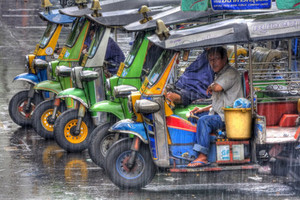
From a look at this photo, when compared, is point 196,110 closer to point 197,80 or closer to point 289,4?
point 197,80

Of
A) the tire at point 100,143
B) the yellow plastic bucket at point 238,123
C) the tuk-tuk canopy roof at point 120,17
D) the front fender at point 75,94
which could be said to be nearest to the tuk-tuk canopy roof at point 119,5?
the tuk-tuk canopy roof at point 120,17

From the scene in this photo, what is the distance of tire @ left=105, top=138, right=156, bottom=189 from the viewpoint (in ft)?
27.9

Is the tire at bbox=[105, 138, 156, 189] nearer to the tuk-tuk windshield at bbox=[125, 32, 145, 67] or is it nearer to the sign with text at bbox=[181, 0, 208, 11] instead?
the tuk-tuk windshield at bbox=[125, 32, 145, 67]

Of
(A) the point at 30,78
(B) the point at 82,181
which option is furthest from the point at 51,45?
(B) the point at 82,181

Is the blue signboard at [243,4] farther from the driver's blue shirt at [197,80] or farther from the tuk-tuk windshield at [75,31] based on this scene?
the tuk-tuk windshield at [75,31]

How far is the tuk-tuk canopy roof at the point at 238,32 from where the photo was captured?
7941 millimetres

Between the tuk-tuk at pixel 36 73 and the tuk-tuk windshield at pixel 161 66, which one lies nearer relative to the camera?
the tuk-tuk windshield at pixel 161 66

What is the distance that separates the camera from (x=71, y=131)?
→ 10.9 meters

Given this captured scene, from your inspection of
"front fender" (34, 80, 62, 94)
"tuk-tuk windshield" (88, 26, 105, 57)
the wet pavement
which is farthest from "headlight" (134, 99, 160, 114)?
"front fender" (34, 80, 62, 94)

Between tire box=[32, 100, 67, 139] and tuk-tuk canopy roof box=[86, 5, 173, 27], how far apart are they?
1.55 meters

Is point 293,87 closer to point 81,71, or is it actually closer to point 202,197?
point 202,197

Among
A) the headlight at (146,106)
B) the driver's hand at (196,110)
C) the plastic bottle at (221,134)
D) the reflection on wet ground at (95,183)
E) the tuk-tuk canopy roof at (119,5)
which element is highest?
the tuk-tuk canopy roof at (119,5)

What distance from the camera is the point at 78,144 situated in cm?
1097

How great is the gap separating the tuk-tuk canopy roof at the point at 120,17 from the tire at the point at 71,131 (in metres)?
1.42
